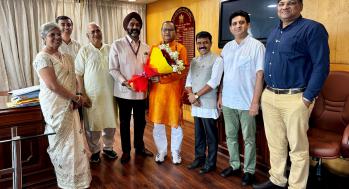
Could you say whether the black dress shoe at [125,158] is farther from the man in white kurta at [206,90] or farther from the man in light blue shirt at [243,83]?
the man in light blue shirt at [243,83]

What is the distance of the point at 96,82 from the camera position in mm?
2797

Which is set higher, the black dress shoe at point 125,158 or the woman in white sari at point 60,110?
the woman in white sari at point 60,110

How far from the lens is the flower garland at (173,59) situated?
2531 millimetres

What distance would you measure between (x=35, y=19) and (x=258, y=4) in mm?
3655

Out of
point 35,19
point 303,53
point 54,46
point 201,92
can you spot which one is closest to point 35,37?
point 35,19

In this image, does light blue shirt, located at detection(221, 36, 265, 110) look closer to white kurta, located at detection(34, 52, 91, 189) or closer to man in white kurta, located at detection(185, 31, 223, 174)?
man in white kurta, located at detection(185, 31, 223, 174)

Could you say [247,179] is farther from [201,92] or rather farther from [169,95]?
[169,95]

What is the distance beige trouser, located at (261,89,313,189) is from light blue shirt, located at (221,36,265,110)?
181mm

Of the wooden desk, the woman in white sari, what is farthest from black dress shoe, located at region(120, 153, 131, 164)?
the wooden desk

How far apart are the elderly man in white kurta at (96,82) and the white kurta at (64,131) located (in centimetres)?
53

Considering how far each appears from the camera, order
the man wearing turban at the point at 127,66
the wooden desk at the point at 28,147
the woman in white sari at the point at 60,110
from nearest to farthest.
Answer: the woman in white sari at the point at 60,110
the wooden desk at the point at 28,147
the man wearing turban at the point at 127,66

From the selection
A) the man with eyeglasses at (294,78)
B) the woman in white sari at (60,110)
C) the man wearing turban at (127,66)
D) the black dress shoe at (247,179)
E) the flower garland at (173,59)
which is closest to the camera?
the man with eyeglasses at (294,78)

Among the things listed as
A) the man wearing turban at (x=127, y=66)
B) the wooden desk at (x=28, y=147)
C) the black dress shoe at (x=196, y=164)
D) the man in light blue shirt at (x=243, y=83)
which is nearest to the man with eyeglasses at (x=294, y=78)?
the man in light blue shirt at (x=243, y=83)

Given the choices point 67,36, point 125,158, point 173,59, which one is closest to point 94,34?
point 67,36
